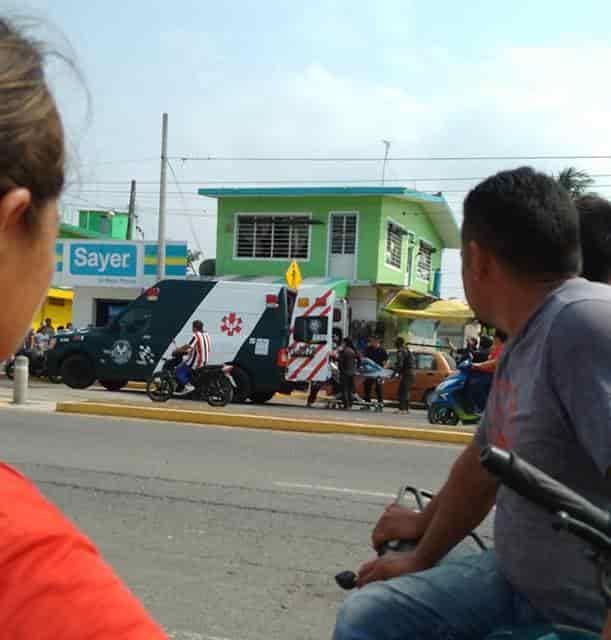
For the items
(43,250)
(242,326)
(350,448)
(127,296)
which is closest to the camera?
(43,250)

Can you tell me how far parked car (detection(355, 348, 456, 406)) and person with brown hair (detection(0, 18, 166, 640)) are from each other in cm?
2097

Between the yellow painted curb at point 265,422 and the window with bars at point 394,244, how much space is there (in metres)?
19.6

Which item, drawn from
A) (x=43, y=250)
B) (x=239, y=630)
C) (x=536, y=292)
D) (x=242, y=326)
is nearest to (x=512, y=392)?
(x=536, y=292)

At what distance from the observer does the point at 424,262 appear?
129 ft

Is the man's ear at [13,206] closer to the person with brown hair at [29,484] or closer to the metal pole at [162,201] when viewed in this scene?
the person with brown hair at [29,484]

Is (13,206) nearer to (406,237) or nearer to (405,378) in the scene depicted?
(405,378)

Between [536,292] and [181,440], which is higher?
[536,292]

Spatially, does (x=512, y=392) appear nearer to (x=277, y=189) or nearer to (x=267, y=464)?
(x=267, y=464)

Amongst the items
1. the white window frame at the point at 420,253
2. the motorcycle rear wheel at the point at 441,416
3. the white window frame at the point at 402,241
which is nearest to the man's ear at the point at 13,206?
the motorcycle rear wheel at the point at 441,416

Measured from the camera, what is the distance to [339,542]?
6621 millimetres

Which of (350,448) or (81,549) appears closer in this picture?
(81,549)

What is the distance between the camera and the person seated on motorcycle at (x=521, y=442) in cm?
167

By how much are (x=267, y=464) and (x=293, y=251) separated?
23165mm

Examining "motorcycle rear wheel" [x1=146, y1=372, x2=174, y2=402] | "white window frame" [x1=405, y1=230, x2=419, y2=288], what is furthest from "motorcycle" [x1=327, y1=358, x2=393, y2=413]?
"white window frame" [x1=405, y1=230, x2=419, y2=288]
